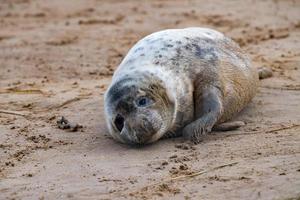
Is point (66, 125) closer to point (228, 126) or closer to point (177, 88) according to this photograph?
point (177, 88)

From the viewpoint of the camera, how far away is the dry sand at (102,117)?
4512 mm

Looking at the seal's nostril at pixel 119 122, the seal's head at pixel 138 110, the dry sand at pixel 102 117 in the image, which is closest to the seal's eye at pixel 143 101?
the seal's head at pixel 138 110

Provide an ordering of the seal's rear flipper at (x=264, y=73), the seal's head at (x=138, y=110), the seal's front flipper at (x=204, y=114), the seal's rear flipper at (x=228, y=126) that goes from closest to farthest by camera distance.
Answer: the seal's head at (x=138, y=110), the seal's front flipper at (x=204, y=114), the seal's rear flipper at (x=228, y=126), the seal's rear flipper at (x=264, y=73)

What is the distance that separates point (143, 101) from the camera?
17.0 ft

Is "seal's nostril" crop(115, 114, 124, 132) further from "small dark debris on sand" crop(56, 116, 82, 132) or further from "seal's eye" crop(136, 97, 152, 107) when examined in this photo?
"small dark debris on sand" crop(56, 116, 82, 132)

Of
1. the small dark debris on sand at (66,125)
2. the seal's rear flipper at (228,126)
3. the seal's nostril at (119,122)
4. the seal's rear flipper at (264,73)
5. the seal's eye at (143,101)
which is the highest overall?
the seal's eye at (143,101)

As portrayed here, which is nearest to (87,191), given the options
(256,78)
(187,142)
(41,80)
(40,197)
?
(40,197)

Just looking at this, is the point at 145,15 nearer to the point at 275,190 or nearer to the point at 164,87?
the point at 164,87

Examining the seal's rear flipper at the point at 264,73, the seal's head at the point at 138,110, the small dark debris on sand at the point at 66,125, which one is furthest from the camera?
the seal's rear flipper at the point at 264,73

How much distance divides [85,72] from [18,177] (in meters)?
2.97

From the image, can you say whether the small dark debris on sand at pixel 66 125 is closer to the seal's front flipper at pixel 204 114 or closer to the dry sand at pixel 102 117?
the dry sand at pixel 102 117

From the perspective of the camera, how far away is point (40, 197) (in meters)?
4.46

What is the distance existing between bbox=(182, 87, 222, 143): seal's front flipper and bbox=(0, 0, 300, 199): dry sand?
0.09m

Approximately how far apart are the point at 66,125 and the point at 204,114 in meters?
1.13
